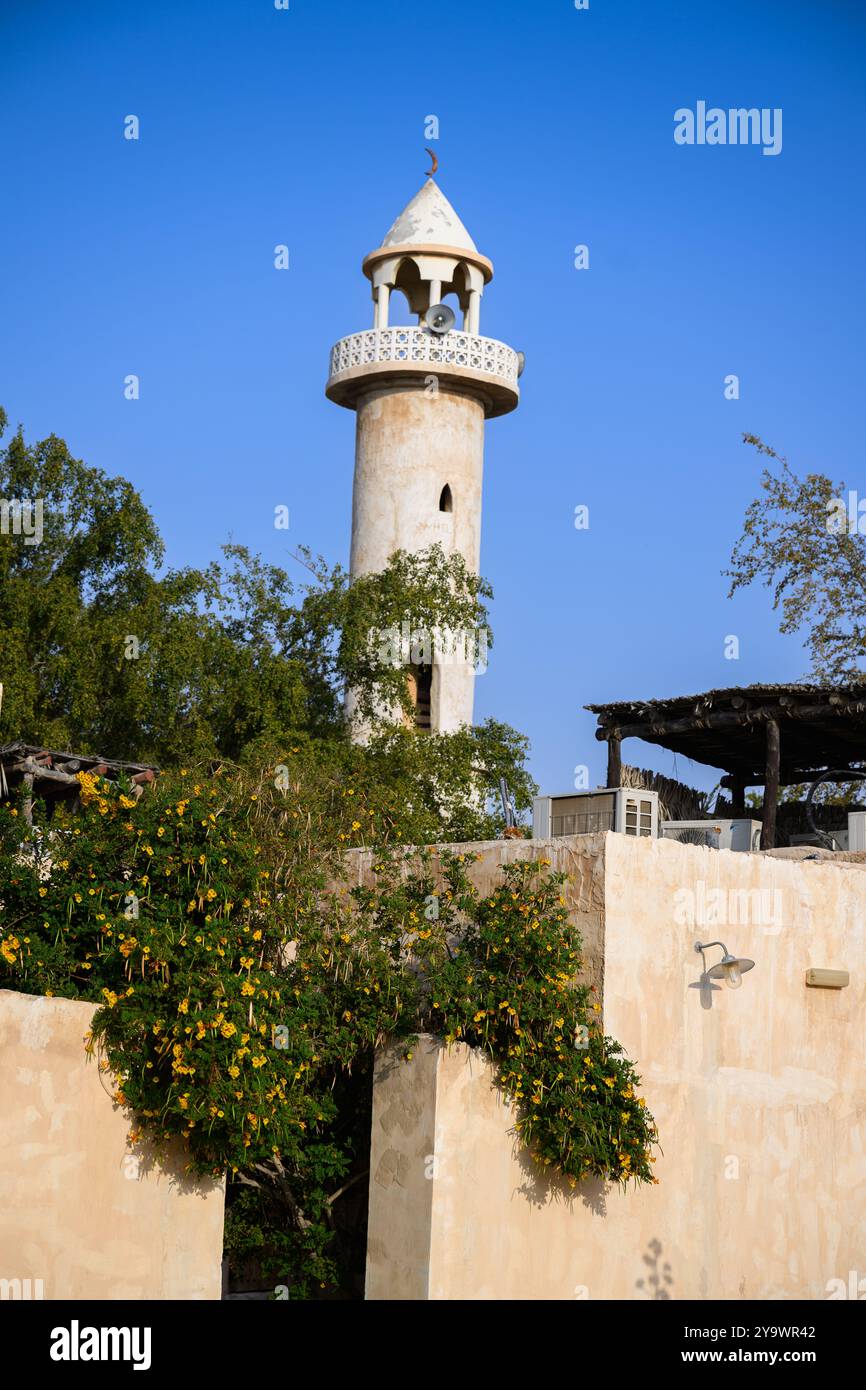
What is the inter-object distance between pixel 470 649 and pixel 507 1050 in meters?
16.8

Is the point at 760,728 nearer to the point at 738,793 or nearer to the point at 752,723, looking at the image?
the point at 752,723

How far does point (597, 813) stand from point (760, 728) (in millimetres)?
4611

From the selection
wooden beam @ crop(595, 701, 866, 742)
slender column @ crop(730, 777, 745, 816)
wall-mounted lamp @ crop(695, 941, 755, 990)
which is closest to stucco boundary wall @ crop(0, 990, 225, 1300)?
wall-mounted lamp @ crop(695, 941, 755, 990)

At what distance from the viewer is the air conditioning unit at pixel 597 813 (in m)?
19.2

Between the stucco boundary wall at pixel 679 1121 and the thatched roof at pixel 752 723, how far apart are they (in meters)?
5.95

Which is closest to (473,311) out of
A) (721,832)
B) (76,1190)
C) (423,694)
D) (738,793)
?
(423,694)

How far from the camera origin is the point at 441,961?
13930mm

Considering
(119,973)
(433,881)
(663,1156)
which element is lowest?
(663,1156)

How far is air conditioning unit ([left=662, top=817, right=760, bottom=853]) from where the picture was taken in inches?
846

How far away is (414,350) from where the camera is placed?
105 feet

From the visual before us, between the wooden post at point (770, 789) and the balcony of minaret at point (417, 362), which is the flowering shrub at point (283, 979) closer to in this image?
the wooden post at point (770, 789)

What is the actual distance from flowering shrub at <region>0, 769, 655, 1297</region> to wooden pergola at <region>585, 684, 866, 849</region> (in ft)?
27.2
